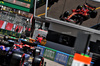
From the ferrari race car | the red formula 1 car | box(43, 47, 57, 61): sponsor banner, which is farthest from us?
box(43, 47, 57, 61): sponsor banner

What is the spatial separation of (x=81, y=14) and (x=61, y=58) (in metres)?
4.10

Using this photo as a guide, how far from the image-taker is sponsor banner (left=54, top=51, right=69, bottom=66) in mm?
10859

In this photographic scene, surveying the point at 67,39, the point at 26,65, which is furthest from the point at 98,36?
the point at 26,65

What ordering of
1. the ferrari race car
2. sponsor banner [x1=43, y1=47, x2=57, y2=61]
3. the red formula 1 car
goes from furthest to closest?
sponsor banner [x1=43, y1=47, x2=57, y2=61]
the red formula 1 car
the ferrari race car

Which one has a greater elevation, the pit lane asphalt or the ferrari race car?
the pit lane asphalt

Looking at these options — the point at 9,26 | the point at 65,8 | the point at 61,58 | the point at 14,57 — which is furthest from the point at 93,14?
the point at 9,26

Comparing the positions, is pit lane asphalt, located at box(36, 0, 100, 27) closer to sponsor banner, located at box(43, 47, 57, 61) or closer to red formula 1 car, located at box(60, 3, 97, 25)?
red formula 1 car, located at box(60, 3, 97, 25)

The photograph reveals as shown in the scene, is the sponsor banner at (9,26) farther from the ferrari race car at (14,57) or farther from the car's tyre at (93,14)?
the ferrari race car at (14,57)

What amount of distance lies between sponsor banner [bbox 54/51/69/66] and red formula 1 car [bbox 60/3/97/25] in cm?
282

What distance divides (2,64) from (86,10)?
8162 mm

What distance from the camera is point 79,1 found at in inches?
452

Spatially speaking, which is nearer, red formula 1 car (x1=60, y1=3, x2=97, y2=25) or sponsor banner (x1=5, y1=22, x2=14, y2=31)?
red formula 1 car (x1=60, y1=3, x2=97, y2=25)

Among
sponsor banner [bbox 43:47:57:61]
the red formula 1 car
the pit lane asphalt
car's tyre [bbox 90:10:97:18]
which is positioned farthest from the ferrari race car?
car's tyre [bbox 90:10:97:18]

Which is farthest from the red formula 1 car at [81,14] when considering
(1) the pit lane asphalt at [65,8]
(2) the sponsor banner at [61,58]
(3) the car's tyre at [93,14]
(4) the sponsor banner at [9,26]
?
(4) the sponsor banner at [9,26]
